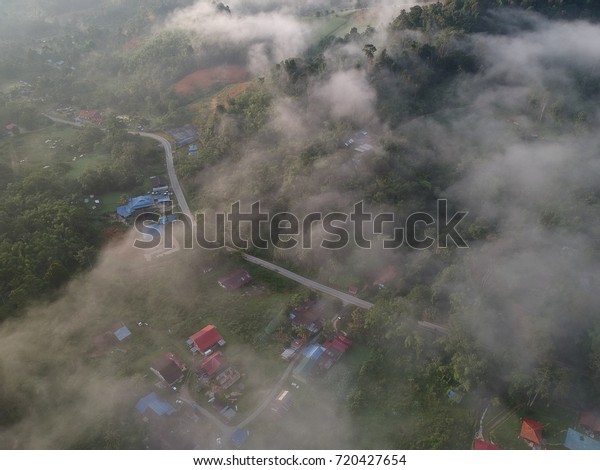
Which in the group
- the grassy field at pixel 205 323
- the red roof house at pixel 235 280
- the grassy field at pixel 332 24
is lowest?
the grassy field at pixel 205 323

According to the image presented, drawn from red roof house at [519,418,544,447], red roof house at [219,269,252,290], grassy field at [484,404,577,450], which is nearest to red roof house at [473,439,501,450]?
grassy field at [484,404,577,450]

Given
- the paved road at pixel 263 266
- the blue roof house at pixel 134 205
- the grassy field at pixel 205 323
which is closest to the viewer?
the paved road at pixel 263 266

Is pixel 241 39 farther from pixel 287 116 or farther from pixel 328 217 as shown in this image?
pixel 328 217

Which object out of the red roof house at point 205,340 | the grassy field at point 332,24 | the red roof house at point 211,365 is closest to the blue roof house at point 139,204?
the red roof house at point 205,340

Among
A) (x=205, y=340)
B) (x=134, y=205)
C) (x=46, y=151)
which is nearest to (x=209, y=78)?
(x=46, y=151)

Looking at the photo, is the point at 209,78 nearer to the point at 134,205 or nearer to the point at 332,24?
the point at 332,24

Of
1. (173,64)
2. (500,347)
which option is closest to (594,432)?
(500,347)
